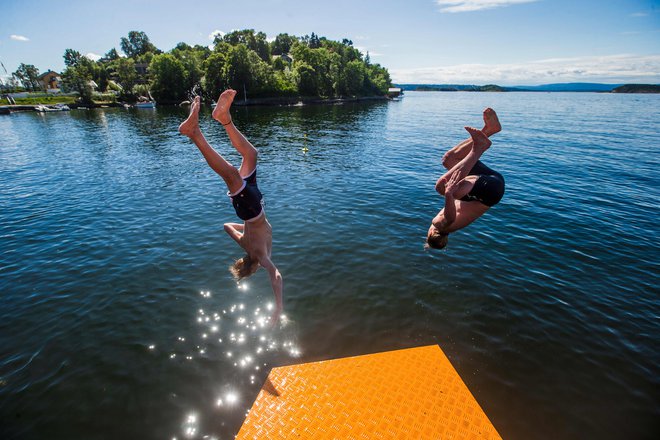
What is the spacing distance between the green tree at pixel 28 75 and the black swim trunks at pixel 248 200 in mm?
176385

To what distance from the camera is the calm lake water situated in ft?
21.1

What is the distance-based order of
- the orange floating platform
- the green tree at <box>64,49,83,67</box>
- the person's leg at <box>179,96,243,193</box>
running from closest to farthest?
the person's leg at <box>179,96,243,193</box>, the orange floating platform, the green tree at <box>64,49,83,67</box>

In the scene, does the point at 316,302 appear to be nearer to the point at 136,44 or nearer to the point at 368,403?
the point at 368,403

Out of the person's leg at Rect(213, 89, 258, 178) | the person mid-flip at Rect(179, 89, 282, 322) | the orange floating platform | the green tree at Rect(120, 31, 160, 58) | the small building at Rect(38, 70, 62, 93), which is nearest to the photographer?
the person mid-flip at Rect(179, 89, 282, 322)

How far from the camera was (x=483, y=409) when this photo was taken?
6344mm

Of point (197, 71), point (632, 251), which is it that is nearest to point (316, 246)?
point (632, 251)

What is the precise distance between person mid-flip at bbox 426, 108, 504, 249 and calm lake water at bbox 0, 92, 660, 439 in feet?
10.7

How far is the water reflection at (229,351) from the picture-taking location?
627 centimetres

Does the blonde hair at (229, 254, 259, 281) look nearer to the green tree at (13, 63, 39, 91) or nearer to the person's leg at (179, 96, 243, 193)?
the person's leg at (179, 96, 243, 193)

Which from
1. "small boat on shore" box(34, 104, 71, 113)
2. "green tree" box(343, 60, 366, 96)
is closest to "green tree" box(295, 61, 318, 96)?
"green tree" box(343, 60, 366, 96)

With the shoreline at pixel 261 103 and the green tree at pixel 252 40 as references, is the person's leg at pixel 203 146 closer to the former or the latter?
the shoreline at pixel 261 103

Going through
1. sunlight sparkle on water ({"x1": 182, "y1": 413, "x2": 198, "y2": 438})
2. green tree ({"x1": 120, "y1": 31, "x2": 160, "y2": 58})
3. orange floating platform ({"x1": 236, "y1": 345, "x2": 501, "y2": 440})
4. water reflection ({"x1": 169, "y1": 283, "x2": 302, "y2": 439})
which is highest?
green tree ({"x1": 120, "y1": 31, "x2": 160, "y2": 58})

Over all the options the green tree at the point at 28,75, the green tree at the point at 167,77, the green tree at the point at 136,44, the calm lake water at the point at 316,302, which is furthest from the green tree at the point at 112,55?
the calm lake water at the point at 316,302

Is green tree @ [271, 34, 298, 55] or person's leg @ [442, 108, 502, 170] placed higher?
green tree @ [271, 34, 298, 55]
